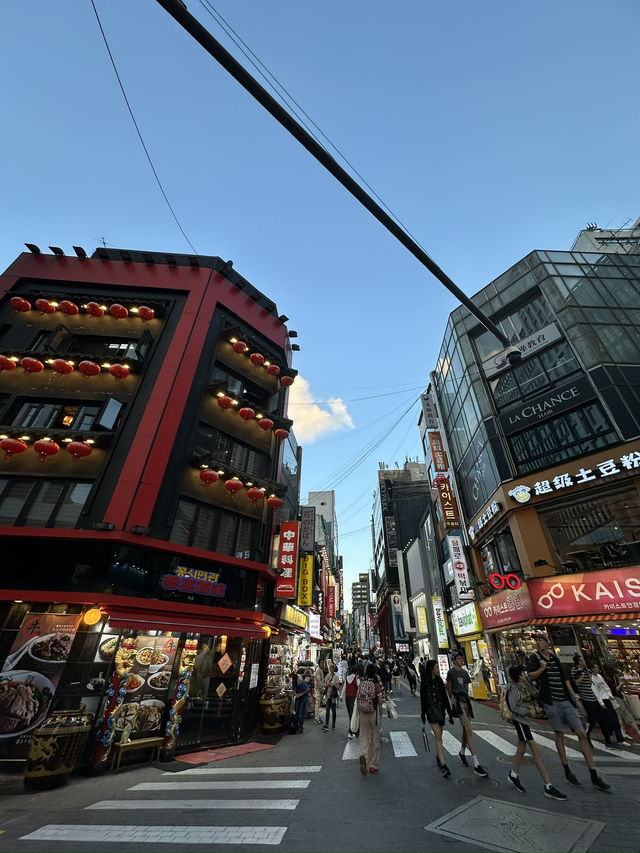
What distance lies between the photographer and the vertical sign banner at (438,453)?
27.6m

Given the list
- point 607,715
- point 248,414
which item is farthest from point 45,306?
point 607,715

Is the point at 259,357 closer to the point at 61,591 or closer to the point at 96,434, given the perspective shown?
the point at 96,434

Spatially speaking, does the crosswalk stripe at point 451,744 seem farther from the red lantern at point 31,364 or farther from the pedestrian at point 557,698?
the red lantern at point 31,364

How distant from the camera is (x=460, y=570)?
2306 cm

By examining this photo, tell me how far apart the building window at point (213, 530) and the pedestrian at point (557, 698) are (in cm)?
1099

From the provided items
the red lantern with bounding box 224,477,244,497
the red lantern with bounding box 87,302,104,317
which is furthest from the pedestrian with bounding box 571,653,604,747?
the red lantern with bounding box 87,302,104,317

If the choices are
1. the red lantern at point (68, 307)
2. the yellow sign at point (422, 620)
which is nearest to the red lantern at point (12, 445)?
the red lantern at point (68, 307)

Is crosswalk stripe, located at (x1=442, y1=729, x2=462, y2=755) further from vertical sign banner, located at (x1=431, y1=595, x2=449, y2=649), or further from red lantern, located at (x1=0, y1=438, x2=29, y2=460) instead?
vertical sign banner, located at (x1=431, y1=595, x2=449, y2=649)

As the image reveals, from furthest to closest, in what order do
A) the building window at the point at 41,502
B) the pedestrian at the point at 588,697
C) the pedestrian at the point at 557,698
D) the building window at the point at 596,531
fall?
the building window at the point at 596,531, the building window at the point at 41,502, the pedestrian at the point at 588,697, the pedestrian at the point at 557,698

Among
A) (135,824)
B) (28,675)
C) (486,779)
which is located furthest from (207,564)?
(486,779)

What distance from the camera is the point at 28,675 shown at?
9500 mm

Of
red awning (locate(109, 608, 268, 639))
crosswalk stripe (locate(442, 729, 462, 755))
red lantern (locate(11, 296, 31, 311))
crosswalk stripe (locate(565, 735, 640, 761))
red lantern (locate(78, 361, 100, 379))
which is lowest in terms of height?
crosswalk stripe (locate(442, 729, 462, 755))

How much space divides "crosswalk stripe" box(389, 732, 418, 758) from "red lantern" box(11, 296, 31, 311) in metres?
20.9

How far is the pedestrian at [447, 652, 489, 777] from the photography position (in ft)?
22.2
